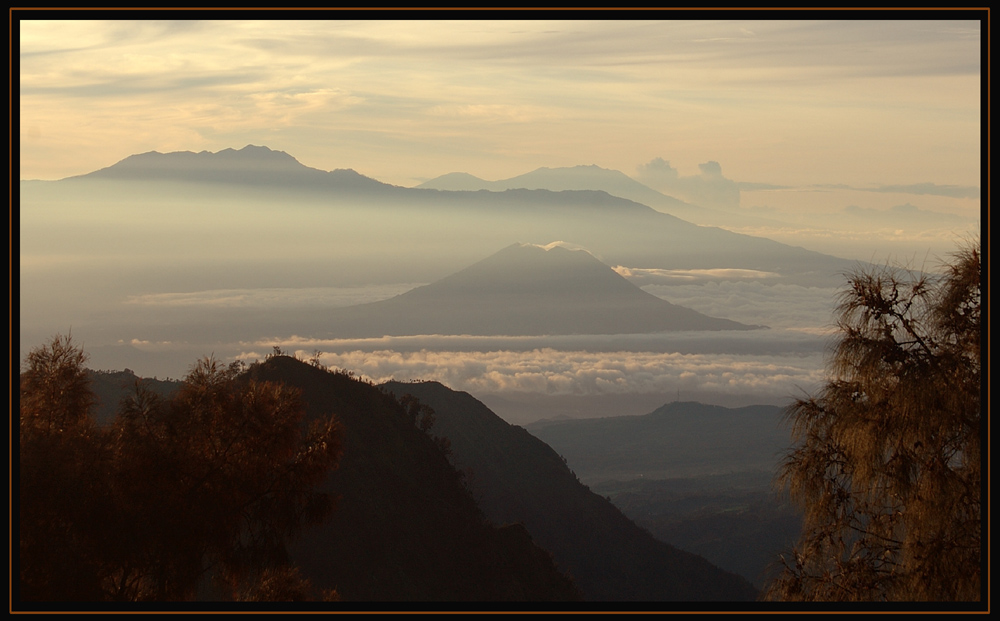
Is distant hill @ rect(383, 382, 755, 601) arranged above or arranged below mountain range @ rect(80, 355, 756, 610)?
below

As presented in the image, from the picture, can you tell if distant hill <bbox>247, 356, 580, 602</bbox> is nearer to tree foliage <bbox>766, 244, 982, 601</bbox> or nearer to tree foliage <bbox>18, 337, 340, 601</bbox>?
tree foliage <bbox>18, 337, 340, 601</bbox>

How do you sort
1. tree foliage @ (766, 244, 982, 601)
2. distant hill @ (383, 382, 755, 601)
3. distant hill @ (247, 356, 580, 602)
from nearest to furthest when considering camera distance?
tree foliage @ (766, 244, 982, 601), distant hill @ (247, 356, 580, 602), distant hill @ (383, 382, 755, 601)

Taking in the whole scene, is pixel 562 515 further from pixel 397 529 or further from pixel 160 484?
pixel 160 484

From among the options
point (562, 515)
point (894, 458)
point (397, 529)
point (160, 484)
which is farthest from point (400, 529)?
point (562, 515)

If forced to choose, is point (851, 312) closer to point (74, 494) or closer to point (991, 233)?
point (991, 233)

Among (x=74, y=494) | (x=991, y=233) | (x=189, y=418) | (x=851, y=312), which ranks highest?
(x=991, y=233)

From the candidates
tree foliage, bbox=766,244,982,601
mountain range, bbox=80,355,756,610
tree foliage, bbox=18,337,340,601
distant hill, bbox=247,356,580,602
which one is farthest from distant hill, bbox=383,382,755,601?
tree foliage, bbox=766,244,982,601
